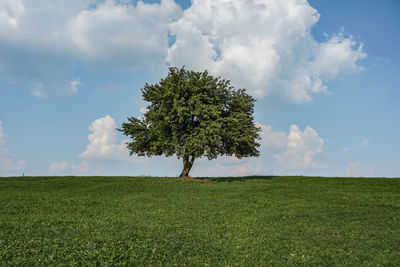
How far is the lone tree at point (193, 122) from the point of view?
142 ft

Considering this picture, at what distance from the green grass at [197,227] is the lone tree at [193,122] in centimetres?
944

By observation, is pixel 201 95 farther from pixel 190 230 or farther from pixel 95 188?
pixel 190 230

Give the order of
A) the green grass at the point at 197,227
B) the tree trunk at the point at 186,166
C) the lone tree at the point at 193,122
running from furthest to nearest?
the tree trunk at the point at 186,166 < the lone tree at the point at 193,122 < the green grass at the point at 197,227

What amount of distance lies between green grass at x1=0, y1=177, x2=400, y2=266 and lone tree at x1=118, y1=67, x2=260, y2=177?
9.44 m

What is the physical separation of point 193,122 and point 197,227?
90.0 feet

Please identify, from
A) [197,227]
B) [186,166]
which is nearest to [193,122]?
[186,166]

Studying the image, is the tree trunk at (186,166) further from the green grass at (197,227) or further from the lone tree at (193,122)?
the green grass at (197,227)

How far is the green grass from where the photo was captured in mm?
13945

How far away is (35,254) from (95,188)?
73.8ft

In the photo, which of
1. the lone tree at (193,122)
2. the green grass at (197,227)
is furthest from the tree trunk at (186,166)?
the green grass at (197,227)

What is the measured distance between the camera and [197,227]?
19.5 meters

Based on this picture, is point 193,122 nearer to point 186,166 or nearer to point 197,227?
point 186,166

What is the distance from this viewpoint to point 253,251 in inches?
602

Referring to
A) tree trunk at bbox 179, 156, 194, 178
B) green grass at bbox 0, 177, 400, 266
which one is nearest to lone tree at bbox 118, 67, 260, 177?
tree trunk at bbox 179, 156, 194, 178
